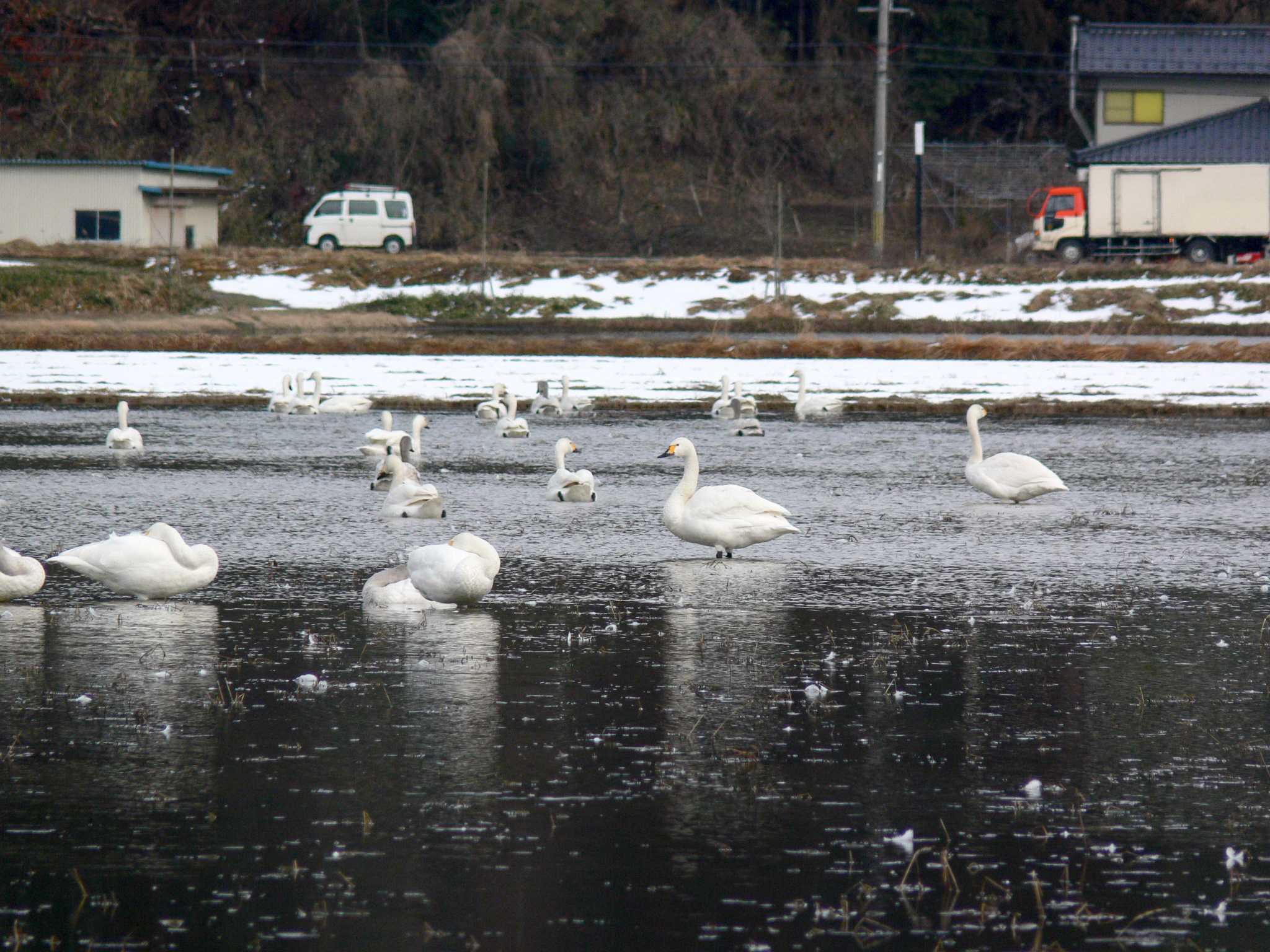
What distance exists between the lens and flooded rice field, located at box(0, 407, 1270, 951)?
4.73 metres

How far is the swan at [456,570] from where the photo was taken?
28.1ft

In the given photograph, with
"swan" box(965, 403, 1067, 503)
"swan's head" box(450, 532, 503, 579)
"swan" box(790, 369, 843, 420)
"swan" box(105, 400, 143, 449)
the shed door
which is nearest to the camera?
"swan's head" box(450, 532, 503, 579)

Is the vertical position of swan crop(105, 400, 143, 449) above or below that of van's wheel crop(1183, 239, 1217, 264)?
below

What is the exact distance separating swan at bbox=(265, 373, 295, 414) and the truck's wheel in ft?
91.1

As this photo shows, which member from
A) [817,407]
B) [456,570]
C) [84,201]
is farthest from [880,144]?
[456,570]

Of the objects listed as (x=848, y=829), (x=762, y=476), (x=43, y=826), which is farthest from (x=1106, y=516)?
(x=43, y=826)

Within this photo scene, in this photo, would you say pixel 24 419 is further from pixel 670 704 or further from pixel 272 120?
pixel 272 120

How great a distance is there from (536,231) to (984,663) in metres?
48.7

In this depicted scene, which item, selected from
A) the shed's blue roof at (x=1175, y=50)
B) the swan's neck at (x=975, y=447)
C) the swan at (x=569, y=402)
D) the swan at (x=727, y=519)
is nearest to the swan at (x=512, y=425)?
the swan at (x=569, y=402)

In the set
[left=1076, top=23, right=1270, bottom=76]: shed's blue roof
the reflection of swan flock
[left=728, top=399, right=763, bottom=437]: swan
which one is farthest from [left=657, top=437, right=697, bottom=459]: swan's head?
[left=1076, top=23, right=1270, bottom=76]: shed's blue roof

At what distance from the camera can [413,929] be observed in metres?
4.55

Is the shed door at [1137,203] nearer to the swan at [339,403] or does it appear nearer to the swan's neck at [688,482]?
the swan at [339,403]

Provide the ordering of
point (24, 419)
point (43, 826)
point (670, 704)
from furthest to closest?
point (24, 419) < point (670, 704) < point (43, 826)

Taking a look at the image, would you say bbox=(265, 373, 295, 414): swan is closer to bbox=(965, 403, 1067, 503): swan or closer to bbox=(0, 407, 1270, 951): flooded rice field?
bbox=(0, 407, 1270, 951): flooded rice field
